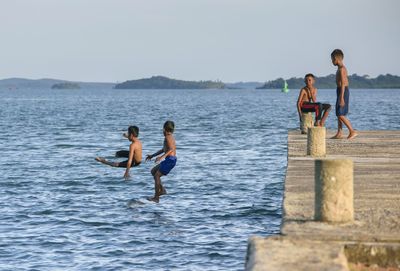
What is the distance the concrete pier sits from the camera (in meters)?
8.00

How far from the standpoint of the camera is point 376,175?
14562mm

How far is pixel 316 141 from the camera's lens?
17.6 m

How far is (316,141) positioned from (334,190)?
8.34 meters

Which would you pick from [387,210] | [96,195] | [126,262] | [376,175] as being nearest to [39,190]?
[96,195]

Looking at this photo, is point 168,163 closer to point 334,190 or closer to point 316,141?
point 316,141

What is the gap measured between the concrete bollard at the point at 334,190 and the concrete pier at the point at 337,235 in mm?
97

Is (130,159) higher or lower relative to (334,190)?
lower

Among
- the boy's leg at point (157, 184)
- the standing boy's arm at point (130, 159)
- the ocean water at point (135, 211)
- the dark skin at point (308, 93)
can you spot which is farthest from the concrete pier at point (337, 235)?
the dark skin at point (308, 93)

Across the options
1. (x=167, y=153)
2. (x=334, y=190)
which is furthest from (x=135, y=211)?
(x=334, y=190)

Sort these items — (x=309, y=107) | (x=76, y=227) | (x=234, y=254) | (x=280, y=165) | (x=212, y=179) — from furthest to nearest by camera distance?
(x=280, y=165)
(x=212, y=179)
(x=309, y=107)
(x=76, y=227)
(x=234, y=254)

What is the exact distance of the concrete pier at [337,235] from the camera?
26.2 feet

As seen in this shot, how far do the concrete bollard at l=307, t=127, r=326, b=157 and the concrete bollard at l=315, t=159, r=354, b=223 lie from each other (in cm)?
782

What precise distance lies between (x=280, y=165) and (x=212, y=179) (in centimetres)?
528

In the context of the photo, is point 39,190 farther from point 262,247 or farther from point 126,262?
point 262,247
